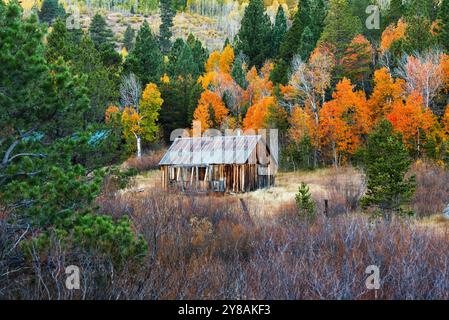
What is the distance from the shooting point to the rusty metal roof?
27086mm

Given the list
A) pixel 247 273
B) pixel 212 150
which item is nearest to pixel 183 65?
pixel 212 150

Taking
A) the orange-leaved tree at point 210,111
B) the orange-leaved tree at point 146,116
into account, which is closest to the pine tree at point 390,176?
the orange-leaved tree at point 210,111

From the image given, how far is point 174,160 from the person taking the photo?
28.6 m

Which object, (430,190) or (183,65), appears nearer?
(430,190)

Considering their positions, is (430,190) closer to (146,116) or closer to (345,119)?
(345,119)

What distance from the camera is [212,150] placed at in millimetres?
28031

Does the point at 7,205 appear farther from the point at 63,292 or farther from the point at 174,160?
the point at 174,160

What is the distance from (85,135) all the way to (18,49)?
63.9 inches

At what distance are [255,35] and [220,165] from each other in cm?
3260

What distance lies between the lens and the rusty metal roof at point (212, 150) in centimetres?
2709

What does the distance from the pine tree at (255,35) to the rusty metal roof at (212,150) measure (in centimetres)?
2936

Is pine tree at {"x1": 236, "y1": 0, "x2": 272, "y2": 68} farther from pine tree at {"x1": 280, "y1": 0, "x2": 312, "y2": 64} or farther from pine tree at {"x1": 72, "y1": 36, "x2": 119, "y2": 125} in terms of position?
pine tree at {"x1": 72, "y1": 36, "x2": 119, "y2": 125}

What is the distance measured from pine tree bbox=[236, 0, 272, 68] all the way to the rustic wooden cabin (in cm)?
2952

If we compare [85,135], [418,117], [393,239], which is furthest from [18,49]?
[418,117]
